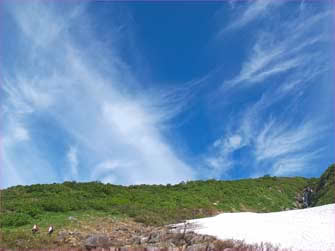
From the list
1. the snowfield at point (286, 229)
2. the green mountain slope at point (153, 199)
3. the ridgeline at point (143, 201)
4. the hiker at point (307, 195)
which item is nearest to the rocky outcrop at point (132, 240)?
the snowfield at point (286, 229)

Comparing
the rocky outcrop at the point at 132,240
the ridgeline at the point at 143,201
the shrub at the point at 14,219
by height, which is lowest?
the rocky outcrop at the point at 132,240

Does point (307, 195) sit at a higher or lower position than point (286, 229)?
higher

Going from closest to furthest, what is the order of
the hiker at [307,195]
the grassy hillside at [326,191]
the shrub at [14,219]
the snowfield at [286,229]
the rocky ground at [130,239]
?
the rocky ground at [130,239]
the snowfield at [286,229]
the shrub at [14,219]
the grassy hillside at [326,191]
the hiker at [307,195]

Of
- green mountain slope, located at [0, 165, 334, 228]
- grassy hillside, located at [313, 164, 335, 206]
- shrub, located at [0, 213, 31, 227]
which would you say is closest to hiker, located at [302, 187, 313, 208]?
green mountain slope, located at [0, 165, 334, 228]

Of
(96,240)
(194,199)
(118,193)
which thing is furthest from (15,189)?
(96,240)

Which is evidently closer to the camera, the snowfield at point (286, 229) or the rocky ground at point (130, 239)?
the rocky ground at point (130, 239)

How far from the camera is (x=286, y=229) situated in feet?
49.7

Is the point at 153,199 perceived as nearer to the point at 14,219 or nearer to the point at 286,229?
the point at 14,219

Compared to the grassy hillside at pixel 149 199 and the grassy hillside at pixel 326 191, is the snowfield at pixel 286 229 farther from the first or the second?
the grassy hillside at pixel 326 191

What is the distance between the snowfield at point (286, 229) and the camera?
42.3 ft

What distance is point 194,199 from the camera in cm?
2705

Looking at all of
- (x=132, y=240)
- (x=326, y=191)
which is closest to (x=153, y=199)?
(x=132, y=240)

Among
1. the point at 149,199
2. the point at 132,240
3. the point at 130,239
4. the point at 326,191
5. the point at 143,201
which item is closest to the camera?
the point at 132,240

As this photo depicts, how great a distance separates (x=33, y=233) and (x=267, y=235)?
9266 mm
